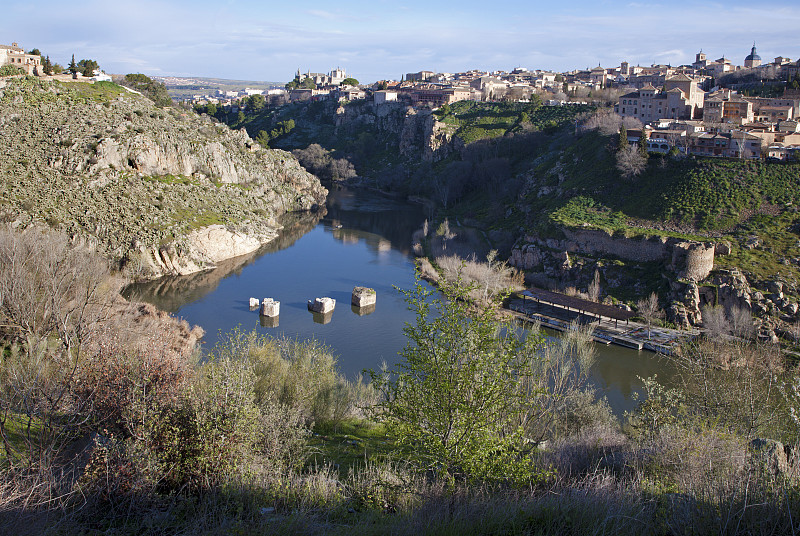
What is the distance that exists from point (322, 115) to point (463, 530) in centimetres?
8870

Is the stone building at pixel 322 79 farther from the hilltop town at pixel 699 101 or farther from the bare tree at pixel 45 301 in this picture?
the bare tree at pixel 45 301

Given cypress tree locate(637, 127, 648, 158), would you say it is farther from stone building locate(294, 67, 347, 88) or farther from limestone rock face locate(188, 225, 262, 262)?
stone building locate(294, 67, 347, 88)

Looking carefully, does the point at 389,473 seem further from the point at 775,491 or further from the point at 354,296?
the point at 354,296

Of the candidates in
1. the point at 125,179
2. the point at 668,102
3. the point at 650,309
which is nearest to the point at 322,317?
the point at 650,309

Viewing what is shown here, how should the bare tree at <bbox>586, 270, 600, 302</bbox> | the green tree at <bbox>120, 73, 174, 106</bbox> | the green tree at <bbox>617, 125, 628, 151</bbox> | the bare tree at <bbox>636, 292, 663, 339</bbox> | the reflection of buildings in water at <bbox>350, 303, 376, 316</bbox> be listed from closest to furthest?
the bare tree at <bbox>636, 292, 663, 339</bbox> < the reflection of buildings in water at <bbox>350, 303, 376, 316</bbox> < the bare tree at <bbox>586, 270, 600, 302</bbox> < the green tree at <bbox>617, 125, 628, 151</bbox> < the green tree at <bbox>120, 73, 174, 106</bbox>

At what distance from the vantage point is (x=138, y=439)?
773cm

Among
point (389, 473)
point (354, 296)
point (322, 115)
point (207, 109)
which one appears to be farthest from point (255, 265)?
point (207, 109)

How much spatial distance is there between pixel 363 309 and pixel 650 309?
13424mm

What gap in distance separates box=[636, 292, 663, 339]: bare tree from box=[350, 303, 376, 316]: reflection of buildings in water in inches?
495

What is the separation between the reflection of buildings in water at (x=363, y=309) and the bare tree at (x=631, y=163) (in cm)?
1875

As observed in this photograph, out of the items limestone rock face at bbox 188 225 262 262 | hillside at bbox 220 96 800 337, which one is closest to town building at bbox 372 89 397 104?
hillside at bbox 220 96 800 337

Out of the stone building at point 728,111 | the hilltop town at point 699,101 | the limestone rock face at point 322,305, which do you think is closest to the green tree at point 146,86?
the hilltop town at point 699,101

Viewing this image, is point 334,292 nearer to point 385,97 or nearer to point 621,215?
point 621,215

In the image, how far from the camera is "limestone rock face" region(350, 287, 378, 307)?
1142 inches
